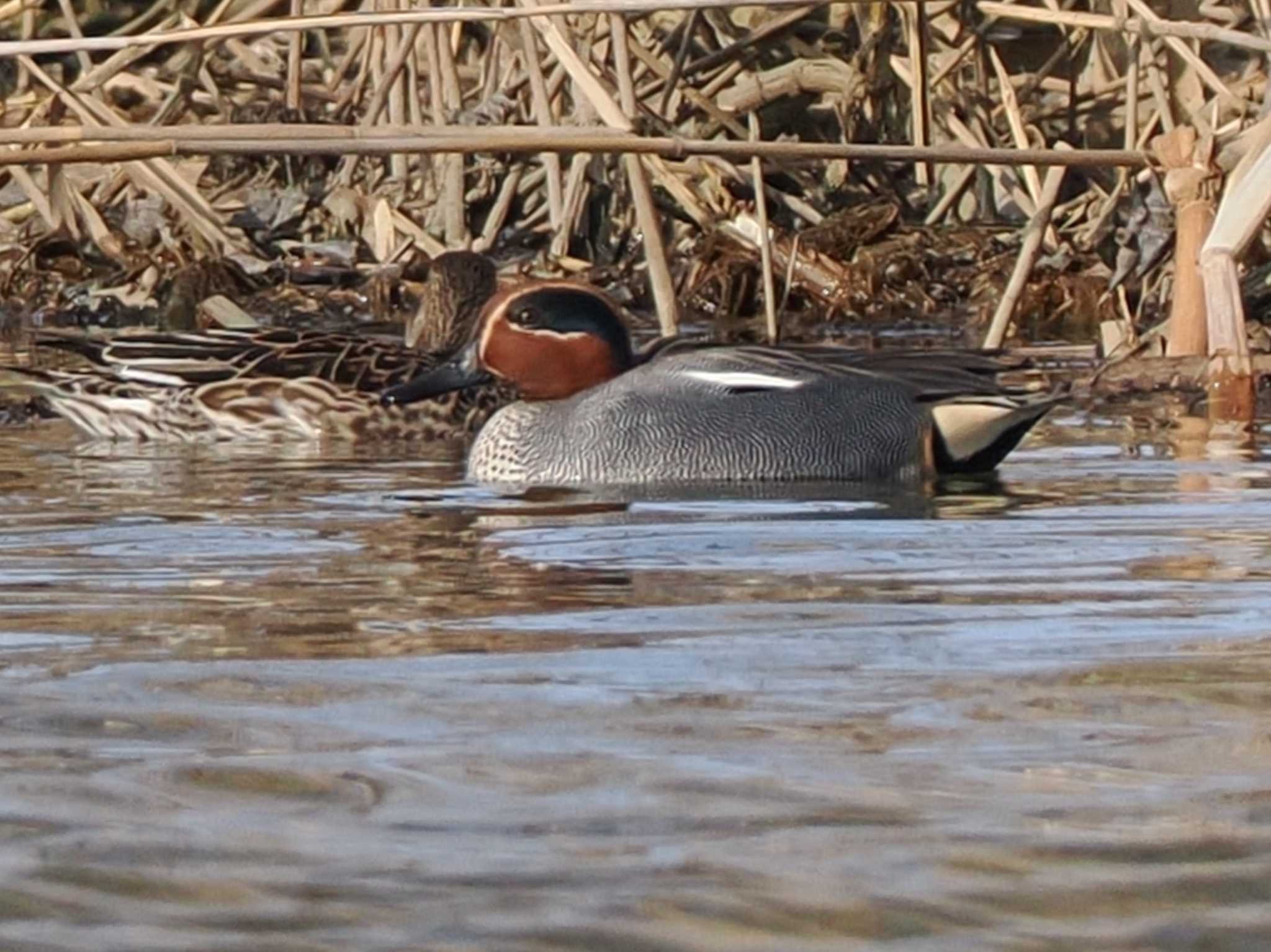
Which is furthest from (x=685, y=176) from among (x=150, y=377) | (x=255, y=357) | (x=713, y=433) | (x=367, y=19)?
(x=713, y=433)

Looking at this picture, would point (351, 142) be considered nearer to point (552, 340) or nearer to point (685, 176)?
point (552, 340)

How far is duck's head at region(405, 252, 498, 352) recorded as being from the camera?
8.27 metres

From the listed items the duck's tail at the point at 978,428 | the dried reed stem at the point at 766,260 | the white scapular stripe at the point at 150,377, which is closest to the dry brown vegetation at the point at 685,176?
the dried reed stem at the point at 766,260

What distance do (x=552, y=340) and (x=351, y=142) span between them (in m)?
0.62

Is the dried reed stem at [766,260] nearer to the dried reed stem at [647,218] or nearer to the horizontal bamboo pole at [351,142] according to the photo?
the dried reed stem at [647,218]

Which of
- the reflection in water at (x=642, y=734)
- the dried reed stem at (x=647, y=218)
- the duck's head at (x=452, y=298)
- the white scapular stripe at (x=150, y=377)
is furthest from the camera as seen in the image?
the duck's head at (x=452, y=298)

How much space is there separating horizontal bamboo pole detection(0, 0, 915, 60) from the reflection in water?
1782 millimetres

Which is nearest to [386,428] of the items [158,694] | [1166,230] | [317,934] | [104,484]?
[104,484]

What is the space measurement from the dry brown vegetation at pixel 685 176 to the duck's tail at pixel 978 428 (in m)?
2.38

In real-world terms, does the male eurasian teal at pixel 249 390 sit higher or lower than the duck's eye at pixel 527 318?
lower

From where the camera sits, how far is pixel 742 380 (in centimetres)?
585

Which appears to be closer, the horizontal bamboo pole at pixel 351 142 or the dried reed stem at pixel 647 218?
the horizontal bamboo pole at pixel 351 142

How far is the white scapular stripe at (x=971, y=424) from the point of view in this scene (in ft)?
19.2

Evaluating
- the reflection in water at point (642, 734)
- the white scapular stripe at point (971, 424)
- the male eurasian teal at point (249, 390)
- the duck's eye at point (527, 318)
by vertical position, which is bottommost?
the reflection in water at point (642, 734)
